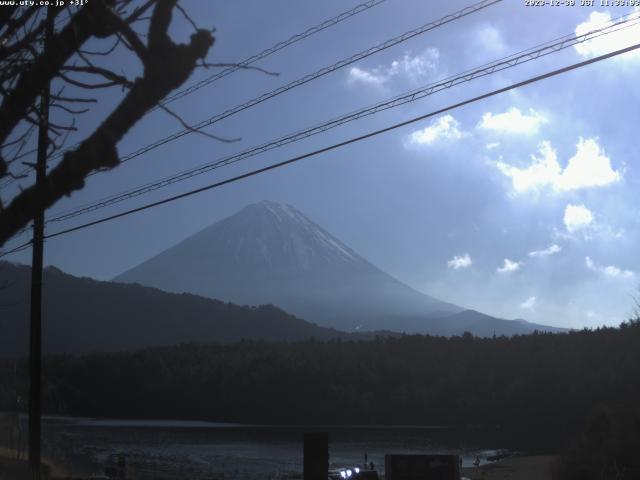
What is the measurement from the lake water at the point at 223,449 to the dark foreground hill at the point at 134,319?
72.6m

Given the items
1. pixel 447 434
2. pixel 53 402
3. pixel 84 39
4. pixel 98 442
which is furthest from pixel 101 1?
pixel 53 402

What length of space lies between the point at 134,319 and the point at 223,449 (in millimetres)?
104406

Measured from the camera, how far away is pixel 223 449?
49.2 metres

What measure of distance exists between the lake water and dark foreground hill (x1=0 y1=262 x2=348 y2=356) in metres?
72.6

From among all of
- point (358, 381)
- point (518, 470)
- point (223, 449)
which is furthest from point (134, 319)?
point (518, 470)

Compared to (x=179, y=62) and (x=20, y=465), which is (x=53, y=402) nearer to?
(x=20, y=465)

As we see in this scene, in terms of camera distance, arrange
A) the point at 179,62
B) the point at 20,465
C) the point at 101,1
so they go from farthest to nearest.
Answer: the point at 20,465
the point at 101,1
the point at 179,62

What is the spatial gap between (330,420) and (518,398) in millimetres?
21311

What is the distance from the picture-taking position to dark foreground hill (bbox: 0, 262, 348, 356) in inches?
5482

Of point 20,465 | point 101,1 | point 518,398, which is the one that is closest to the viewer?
point 101,1

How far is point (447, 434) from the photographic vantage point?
68000 mm

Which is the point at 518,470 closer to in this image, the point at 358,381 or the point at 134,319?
the point at 358,381

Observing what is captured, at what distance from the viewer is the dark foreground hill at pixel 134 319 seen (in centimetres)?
13925

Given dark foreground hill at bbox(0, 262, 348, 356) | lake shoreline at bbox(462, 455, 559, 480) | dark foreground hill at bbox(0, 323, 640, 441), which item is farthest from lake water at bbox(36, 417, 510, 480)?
dark foreground hill at bbox(0, 262, 348, 356)
